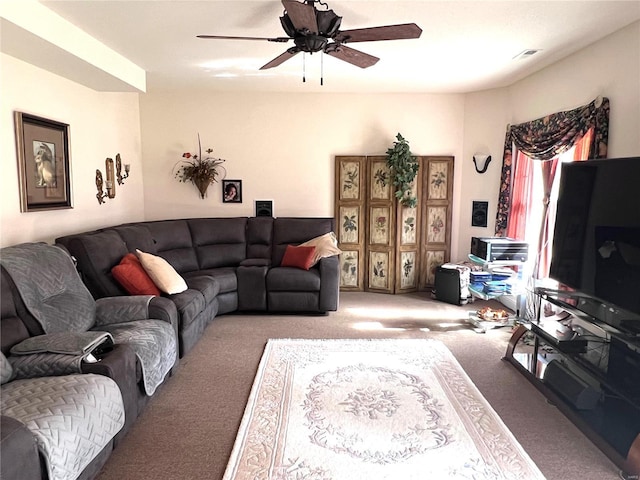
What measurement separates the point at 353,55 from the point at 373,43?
0.61 m

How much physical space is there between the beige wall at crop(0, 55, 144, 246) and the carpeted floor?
164 cm

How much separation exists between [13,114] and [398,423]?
11.5ft

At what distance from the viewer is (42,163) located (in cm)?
337

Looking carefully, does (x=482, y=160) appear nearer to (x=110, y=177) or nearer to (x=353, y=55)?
(x=353, y=55)

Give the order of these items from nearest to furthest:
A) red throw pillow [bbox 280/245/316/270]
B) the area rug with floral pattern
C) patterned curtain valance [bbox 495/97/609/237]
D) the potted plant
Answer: the area rug with floral pattern → patterned curtain valance [bbox 495/97/609/237] → red throw pillow [bbox 280/245/316/270] → the potted plant

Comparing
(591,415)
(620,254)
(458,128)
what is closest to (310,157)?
(458,128)

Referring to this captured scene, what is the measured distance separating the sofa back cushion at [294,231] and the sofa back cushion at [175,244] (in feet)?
3.23

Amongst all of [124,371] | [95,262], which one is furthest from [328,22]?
[95,262]

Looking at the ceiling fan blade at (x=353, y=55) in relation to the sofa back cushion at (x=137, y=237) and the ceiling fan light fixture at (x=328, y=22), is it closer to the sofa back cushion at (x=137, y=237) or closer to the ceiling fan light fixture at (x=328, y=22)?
the ceiling fan light fixture at (x=328, y=22)

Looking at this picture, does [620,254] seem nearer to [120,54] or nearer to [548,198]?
[548,198]

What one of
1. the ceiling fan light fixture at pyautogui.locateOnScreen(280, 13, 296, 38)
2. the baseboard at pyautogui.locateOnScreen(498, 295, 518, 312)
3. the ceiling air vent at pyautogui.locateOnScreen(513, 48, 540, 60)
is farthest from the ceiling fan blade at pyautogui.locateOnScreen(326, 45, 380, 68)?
the baseboard at pyautogui.locateOnScreen(498, 295, 518, 312)

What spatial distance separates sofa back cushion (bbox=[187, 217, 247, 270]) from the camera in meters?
4.94

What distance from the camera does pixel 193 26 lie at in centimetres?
308

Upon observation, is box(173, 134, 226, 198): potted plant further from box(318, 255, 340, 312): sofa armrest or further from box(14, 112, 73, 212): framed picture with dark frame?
box(318, 255, 340, 312): sofa armrest
